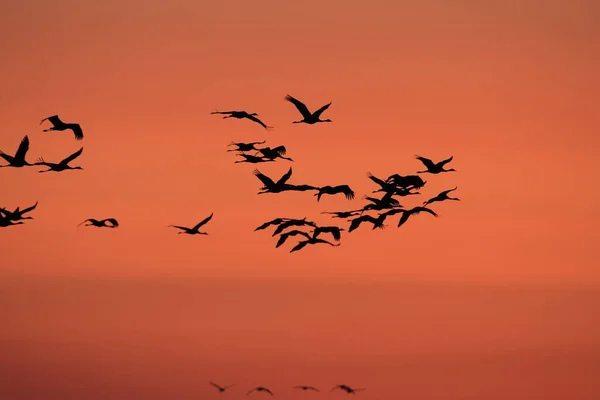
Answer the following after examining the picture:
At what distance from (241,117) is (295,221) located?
363 inches

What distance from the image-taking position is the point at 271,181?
5389 inches

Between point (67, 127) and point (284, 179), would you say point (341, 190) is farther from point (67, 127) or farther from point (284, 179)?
point (67, 127)

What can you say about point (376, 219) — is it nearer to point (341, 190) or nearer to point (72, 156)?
point (341, 190)

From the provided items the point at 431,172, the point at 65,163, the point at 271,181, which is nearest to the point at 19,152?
the point at 65,163

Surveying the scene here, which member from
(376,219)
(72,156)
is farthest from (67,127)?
(376,219)

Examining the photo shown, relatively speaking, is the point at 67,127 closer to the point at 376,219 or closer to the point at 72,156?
the point at 72,156

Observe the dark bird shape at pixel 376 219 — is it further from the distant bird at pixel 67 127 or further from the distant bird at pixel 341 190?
the distant bird at pixel 67 127

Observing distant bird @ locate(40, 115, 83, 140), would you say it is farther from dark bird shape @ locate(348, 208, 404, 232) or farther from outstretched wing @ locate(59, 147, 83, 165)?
dark bird shape @ locate(348, 208, 404, 232)

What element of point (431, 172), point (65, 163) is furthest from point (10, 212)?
point (431, 172)

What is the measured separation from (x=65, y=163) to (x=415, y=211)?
1770 cm

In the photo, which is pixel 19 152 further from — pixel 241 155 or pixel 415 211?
pixel 415 211

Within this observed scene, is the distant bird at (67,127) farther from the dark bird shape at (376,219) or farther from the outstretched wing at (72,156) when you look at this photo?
the dark bird shape at (376,219)

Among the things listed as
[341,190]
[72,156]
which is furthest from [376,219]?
[72,156]

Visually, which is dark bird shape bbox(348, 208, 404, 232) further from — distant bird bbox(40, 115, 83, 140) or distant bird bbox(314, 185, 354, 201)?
distant bird bbox(40, 115, 83, 140)
